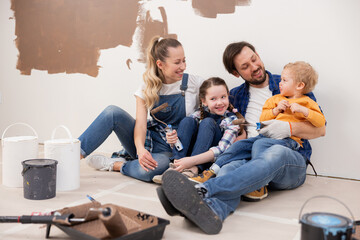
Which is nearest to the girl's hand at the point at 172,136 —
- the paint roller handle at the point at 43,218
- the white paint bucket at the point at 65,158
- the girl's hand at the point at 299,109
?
the white paint bucket at the point at 65,158

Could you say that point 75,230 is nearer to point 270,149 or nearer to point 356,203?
point 270,149

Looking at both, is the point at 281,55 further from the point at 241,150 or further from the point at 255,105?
the point at 241,150

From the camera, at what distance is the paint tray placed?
1263mm

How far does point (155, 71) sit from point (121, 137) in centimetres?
46

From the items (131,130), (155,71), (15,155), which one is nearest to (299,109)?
(155,71)

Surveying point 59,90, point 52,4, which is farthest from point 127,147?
point 52,4

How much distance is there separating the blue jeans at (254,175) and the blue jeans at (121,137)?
534mm

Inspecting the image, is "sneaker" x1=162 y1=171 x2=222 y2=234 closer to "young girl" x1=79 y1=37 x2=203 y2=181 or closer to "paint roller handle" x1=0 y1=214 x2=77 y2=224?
"paint roller handle" x1=0 y1=214 x2=77 y2=224

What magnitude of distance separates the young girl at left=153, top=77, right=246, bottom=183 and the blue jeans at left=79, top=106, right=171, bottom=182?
14 cm

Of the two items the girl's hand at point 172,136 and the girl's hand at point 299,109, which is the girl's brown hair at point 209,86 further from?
the girl's hand at point 299,109

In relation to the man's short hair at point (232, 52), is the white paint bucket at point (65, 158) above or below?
below

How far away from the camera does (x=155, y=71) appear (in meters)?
2.33

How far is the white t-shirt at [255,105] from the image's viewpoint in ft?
7.38

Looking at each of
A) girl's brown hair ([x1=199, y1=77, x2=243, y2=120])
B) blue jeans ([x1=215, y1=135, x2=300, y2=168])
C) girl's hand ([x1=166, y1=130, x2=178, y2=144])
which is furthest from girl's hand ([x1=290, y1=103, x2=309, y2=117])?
girl's hand ([x1=166, y1=130, x2=178, y2=144])
